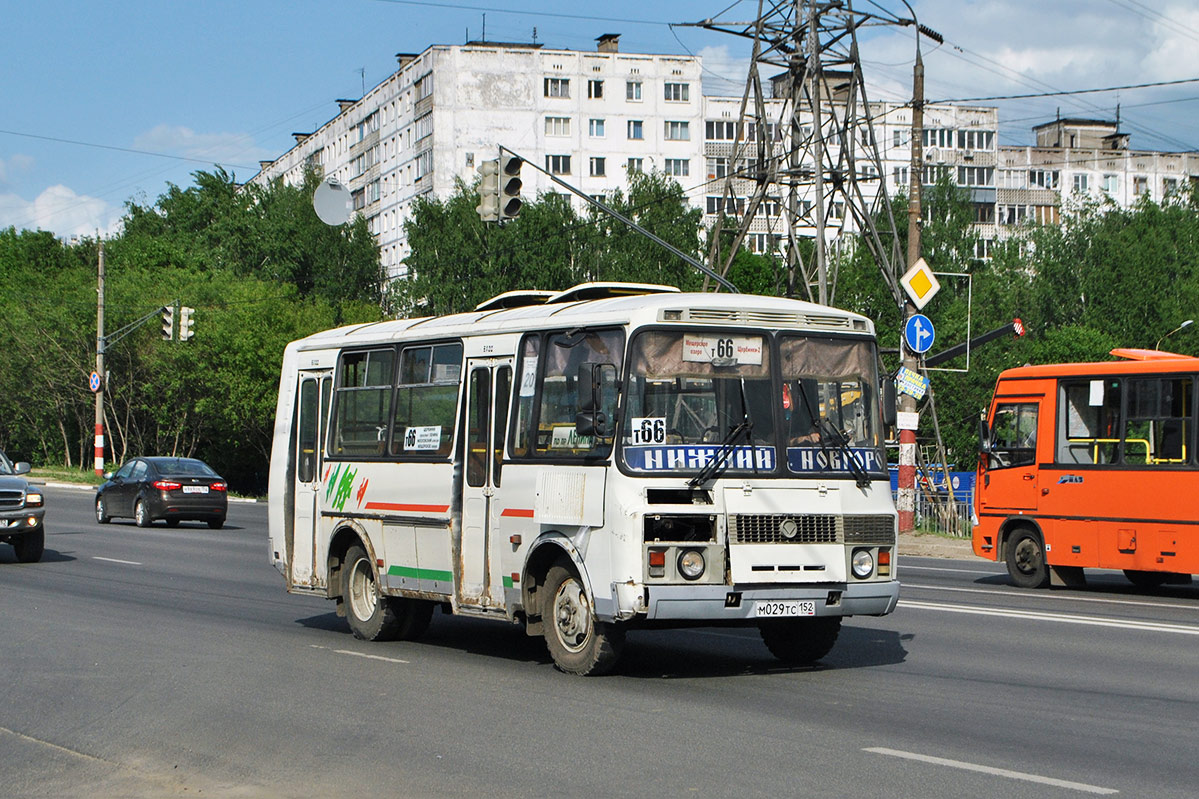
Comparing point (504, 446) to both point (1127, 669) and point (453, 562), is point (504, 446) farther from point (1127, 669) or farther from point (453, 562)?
point (1127, 669)

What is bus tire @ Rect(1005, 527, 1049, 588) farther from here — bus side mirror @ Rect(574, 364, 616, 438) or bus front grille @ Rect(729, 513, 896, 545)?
bus side mirror @ Rect(574, 364, 616, 438)

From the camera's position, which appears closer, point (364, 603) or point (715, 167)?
point (364, 603)

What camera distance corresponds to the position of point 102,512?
36125mm

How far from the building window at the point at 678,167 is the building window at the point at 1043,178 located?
92.0 ft

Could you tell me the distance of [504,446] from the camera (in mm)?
12234

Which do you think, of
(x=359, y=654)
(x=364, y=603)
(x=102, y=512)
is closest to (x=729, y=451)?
(x=359, y=654)

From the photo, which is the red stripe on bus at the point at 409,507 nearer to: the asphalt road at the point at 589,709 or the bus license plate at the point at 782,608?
the asphalt road at the point at 589,709

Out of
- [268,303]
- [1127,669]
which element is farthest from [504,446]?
[268,303]

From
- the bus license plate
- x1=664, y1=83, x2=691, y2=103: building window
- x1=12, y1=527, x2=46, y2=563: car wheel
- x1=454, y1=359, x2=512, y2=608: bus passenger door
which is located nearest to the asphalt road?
the bus license plate

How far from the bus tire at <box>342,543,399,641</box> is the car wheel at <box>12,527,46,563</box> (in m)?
10.3

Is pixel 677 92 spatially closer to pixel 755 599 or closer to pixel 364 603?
pixel 364 603

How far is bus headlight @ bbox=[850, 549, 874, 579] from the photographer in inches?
446

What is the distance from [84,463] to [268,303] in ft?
67.9

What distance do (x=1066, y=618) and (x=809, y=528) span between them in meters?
5.82
